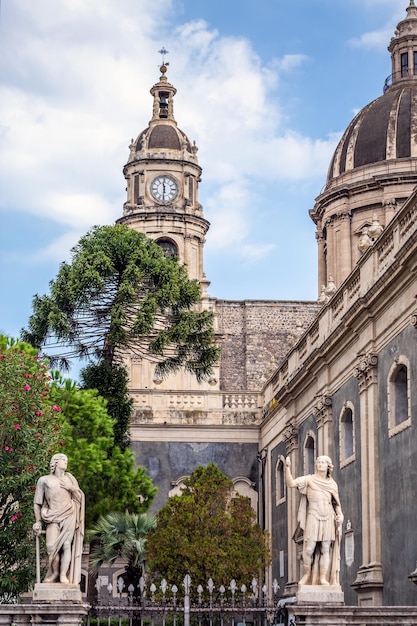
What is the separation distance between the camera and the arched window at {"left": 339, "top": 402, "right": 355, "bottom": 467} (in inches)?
1329

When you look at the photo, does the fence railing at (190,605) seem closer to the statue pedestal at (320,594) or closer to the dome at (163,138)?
the statue pedestal at (320,594)

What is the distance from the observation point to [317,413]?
122 feet

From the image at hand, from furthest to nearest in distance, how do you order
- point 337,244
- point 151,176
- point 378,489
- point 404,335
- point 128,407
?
point 151,176, point 337,244, point 128,407, point 378,489, point 404,335

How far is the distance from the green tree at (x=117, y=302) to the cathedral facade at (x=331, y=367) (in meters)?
4.11

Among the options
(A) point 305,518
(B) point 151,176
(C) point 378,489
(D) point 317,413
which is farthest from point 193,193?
(A) point 305,518

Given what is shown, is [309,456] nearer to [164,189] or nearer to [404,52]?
[404,52]

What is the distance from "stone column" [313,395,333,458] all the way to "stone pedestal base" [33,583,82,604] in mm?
16994

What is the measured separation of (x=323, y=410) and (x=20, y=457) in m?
11.3

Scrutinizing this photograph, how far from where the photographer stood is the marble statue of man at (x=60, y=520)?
1997 cm

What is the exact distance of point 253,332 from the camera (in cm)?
7306

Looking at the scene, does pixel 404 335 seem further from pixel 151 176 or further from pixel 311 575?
pixel 151 176

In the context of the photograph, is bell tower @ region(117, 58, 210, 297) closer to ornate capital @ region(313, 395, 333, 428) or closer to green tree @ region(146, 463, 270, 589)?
green tree @ region(146, 463, 270, 589)

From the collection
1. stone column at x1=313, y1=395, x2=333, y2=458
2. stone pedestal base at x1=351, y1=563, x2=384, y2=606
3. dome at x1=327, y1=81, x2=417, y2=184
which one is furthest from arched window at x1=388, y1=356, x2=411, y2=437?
dome at x1=327, y1=81, x2=417, y2=184

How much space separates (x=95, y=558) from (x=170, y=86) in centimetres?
4627
